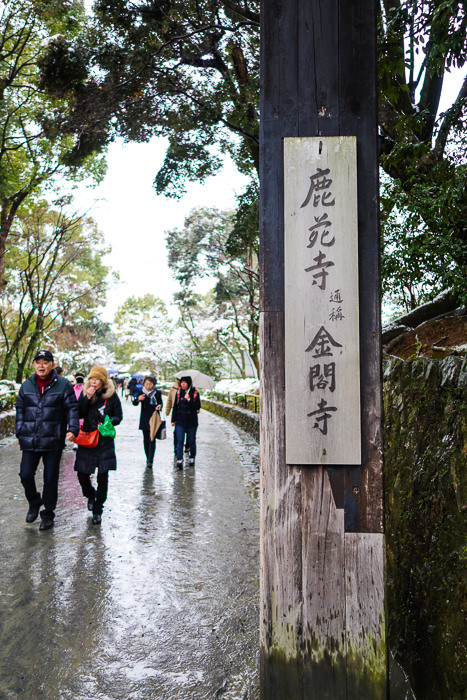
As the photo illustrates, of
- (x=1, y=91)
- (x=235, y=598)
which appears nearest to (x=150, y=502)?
(x=235, y=598)

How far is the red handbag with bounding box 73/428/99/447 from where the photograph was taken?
572cm

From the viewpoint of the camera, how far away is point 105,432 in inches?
234

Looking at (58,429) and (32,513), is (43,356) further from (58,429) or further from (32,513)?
(32,513)

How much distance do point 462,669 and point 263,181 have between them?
2.43m

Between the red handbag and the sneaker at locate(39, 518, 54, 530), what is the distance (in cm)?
84

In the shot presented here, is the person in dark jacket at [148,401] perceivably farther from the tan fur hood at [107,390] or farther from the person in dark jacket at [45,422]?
the person in dark jacket at [45,422]

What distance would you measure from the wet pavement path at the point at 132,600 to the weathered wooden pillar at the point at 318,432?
70cm

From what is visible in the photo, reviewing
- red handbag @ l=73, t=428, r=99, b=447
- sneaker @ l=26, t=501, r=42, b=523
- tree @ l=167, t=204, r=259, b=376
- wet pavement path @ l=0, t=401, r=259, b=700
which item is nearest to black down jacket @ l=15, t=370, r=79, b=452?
red handbag @ l=73, t=428, r=99, b=447

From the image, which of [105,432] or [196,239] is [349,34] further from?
[196,239]

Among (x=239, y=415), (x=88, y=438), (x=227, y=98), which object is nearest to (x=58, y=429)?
(x=88, y=438)

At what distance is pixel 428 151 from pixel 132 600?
544 centimetres

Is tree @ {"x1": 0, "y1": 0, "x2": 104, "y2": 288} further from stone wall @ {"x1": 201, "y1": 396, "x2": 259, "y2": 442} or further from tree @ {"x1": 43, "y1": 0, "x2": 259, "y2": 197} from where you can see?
stone wall @ {"x1": 201, "y1": 396, "x2": 259, "y2": 442}

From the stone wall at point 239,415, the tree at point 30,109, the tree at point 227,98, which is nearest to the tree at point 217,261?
the stone wall at point 239,415

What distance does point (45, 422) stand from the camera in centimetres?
547
